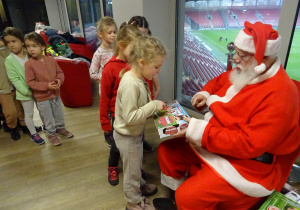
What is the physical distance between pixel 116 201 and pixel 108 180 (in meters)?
0.23

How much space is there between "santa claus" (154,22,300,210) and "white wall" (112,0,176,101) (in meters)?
1.39

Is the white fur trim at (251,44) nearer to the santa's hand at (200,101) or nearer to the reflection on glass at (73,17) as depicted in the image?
the santa's hand at (200,101)

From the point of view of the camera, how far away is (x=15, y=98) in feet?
7.39

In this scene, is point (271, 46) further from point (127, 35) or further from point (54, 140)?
point (54, 140)

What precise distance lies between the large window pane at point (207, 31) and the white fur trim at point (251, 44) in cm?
90

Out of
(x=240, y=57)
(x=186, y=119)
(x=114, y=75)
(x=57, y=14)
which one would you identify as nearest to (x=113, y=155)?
(x=114, y=75)

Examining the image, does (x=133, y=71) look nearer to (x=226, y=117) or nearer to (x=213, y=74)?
(x=226, y=117)

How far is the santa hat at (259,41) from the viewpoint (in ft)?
2.95

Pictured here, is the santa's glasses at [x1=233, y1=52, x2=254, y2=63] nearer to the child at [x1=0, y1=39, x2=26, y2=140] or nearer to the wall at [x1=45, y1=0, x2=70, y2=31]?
the child at [x1=0, y1=39, x2=26, y2=140]

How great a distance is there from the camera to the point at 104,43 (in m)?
1.85

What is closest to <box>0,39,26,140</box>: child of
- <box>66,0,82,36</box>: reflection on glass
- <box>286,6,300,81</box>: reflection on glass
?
<box>286,6,300,81</box>: reflection on glass

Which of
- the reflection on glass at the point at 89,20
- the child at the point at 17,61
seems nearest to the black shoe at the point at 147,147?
the child at the point at 17,61

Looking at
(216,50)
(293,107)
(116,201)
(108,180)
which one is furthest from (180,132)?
(216,50)

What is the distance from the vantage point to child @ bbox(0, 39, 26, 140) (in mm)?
2043
